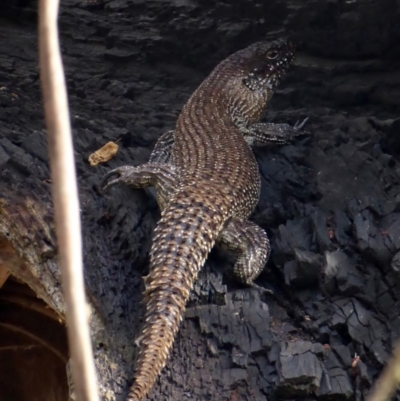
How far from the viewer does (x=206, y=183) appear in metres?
4.36

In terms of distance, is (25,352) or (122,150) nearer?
(122,150)

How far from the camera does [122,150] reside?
5.15 m

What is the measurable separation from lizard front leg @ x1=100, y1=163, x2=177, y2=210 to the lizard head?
1.73 m

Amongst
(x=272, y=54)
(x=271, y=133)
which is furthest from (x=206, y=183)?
(x=272, y=54)

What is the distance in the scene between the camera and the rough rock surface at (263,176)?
355 cm

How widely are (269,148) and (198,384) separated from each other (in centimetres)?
257

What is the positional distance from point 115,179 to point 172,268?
118cm

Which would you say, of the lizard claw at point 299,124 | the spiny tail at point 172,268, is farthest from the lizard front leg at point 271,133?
the spiny tail at point 172,268

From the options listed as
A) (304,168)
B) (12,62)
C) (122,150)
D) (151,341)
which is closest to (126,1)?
(12,62)

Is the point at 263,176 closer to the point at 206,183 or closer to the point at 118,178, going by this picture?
the point at 206,183

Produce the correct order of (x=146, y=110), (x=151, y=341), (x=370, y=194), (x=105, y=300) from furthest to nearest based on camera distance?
(x=146, y=110) < (x=370, y=194) < (x=105, y=300) < (x=151, y=341)

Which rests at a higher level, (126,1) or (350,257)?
(126,1)

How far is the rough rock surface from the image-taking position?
355cm

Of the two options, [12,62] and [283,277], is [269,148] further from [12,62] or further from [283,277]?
[12,62]
